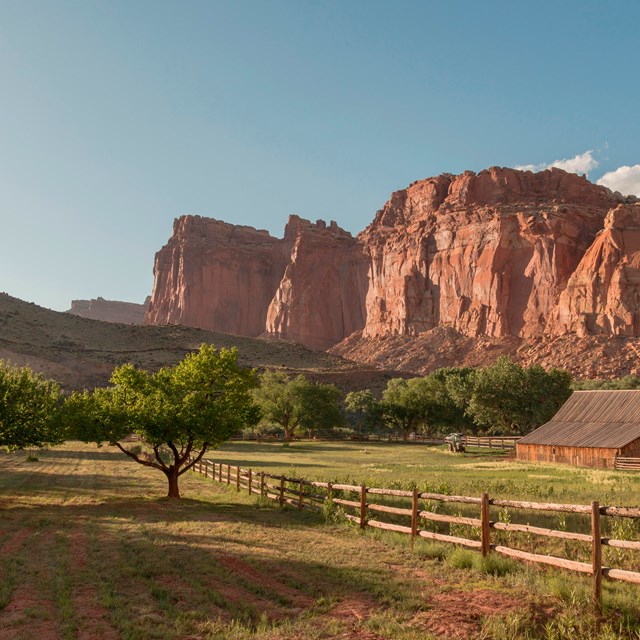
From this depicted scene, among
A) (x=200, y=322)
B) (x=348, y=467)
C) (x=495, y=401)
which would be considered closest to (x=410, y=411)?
(x=495, y=401)

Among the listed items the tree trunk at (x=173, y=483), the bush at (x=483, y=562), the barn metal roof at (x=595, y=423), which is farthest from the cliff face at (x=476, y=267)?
the bush at (x=483, y=562)

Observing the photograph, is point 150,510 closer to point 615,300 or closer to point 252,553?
point 252,553

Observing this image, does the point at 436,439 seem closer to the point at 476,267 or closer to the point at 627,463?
the point at 627,463

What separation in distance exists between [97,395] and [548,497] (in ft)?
56.7

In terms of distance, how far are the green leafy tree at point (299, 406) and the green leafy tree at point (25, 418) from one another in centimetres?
4703

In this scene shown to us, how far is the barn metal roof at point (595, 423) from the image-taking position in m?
39.4

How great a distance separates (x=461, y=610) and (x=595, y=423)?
1504 inches

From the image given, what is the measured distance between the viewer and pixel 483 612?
341 inches

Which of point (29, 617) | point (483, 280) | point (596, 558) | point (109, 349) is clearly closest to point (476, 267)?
point (483, 280)

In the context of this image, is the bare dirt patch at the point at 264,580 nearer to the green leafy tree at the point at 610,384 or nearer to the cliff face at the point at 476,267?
the green leafy tree at the point at 610,384

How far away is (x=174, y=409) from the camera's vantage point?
867 inches

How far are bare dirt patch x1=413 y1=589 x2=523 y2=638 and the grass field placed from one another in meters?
0.02

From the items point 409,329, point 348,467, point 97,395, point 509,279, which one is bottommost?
point 348,467

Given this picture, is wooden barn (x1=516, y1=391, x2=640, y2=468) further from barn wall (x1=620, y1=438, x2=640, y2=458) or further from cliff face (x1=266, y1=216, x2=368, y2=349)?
cliff face (x1=266, y1=216, x2=368, y2=349)
